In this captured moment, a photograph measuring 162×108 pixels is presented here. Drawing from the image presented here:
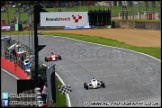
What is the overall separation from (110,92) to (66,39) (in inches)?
924

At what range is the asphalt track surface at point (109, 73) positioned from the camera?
63.9 ft

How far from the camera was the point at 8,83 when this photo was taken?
87.3 ft

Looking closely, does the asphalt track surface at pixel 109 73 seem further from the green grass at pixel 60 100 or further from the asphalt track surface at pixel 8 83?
the asphalt track surface at pixel 8 83

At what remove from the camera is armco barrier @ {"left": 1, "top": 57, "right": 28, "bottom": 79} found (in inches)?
1082

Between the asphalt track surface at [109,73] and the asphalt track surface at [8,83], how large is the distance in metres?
2.98

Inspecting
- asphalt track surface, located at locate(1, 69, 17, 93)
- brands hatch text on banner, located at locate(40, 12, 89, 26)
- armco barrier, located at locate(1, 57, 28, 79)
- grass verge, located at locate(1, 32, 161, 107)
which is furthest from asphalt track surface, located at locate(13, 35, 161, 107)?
brands hatch text on banner, located at locate(40, 12, 89, 26)

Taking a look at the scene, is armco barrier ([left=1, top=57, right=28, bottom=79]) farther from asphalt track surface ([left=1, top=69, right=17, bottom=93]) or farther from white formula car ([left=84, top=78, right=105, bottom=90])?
white formula car ([left=84, top=78, right=105, bottom=90])

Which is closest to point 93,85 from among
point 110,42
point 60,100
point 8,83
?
point 60,100

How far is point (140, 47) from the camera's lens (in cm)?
3572

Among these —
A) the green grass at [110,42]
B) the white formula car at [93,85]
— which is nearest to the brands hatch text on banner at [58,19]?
the white formula car at [93,85]

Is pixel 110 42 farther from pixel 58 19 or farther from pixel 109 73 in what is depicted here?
pixel 58 19

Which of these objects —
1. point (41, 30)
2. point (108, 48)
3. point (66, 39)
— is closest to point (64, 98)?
point (108, 48)

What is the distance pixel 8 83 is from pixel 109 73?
21.2 ft

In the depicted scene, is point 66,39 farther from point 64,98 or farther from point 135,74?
point 64,98
